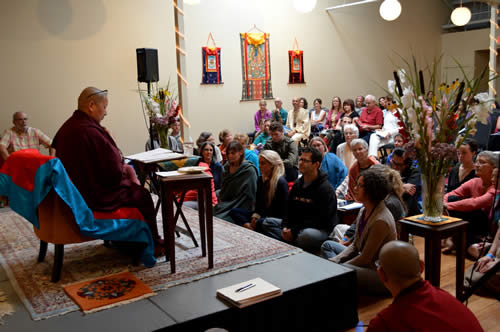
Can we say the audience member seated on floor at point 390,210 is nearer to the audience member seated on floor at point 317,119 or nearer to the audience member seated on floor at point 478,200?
the audience member seated on floor at point 478,200

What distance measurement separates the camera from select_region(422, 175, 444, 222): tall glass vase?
2.80 metres

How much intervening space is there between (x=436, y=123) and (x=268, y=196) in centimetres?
183

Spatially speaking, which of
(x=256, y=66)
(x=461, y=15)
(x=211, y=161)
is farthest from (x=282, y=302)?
(x=461, y=15)

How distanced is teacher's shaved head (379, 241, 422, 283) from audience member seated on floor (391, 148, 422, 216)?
7.65 ft

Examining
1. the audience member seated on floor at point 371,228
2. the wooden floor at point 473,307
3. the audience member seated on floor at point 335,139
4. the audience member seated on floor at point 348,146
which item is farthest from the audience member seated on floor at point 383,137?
the audience member seated on floor at point 371,228

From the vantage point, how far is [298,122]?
9359 millimetres

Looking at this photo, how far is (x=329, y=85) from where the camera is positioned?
11.1 metres

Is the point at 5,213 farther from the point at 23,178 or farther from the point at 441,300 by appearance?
the point at 441,300

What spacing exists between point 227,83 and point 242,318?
7.39m

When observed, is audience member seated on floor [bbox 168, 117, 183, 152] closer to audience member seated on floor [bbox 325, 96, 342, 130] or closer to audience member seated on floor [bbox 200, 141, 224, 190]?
audience member seated on floor [bbox 200, 141, 224, 190]

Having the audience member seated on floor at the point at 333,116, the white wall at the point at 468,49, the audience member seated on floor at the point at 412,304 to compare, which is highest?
the white wall at the point at 468,49

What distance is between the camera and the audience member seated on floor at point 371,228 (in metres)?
2.93

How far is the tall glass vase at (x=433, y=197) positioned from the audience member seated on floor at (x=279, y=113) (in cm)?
656

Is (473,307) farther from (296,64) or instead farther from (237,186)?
(296,64)
